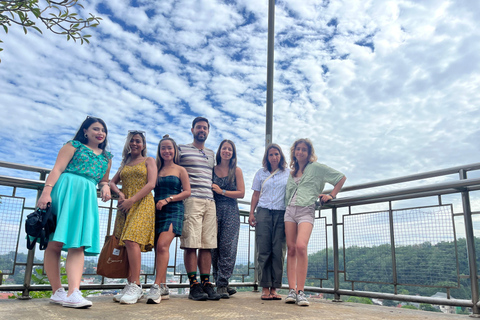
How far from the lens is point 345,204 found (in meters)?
4.23

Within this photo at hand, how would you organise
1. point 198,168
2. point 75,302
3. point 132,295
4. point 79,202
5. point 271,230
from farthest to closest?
point 271,230
point 198,168
point 132,295
point 79,202
point 75,302

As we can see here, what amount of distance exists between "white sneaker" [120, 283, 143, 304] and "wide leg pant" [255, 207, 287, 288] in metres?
1.31

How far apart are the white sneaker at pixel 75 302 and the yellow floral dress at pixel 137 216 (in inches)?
24.4

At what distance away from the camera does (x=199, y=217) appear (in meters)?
3.77

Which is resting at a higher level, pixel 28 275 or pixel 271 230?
pixel 271 230

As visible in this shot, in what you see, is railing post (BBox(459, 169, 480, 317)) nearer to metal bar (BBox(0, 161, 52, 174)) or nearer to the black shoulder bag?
the black shoulder bag

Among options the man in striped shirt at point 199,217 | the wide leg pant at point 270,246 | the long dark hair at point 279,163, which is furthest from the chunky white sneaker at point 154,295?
the long dark hair at point 279,163

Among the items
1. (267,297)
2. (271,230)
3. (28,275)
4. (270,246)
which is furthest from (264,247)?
(28,275)

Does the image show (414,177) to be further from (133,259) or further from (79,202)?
(79,202)

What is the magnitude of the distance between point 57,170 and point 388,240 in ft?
10.5

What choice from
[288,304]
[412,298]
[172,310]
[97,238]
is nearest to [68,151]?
[97,238]

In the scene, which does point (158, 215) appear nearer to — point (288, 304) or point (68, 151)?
point (68, 151)

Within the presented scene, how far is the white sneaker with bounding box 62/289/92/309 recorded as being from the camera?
284cm

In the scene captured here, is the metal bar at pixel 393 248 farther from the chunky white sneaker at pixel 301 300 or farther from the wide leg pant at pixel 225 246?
the wide leg pant at pixel 225 246
